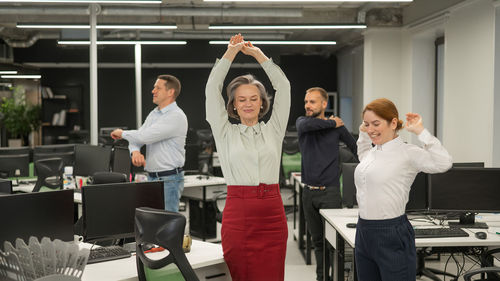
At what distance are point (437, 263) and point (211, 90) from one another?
412 centimetres

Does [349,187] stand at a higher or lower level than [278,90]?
lower

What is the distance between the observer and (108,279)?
272 cm

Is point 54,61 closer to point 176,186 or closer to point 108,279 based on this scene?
point 176,186

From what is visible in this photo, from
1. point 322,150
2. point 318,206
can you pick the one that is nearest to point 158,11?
point 322,150

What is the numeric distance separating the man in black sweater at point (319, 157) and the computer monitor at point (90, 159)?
2.04 meters

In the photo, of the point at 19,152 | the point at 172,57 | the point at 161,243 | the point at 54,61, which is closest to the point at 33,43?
the point at 54,61

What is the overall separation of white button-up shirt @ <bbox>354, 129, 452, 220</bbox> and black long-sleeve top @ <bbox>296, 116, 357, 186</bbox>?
5.88 ft

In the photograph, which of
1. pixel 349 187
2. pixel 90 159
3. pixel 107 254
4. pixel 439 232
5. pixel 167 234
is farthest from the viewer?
pixel 90 159

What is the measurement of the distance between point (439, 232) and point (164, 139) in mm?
2189

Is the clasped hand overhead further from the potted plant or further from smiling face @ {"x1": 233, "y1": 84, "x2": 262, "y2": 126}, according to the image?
the potted plant

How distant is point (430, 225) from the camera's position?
4160 millimetres

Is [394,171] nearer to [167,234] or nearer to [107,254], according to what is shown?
[167,234]

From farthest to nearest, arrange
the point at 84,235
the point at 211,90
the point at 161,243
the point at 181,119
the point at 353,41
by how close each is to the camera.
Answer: the point at 353,41
the point at 181,119
the point at 84,235
the point at 211,90
the point at 161,243

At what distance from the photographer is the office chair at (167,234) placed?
2025mm
